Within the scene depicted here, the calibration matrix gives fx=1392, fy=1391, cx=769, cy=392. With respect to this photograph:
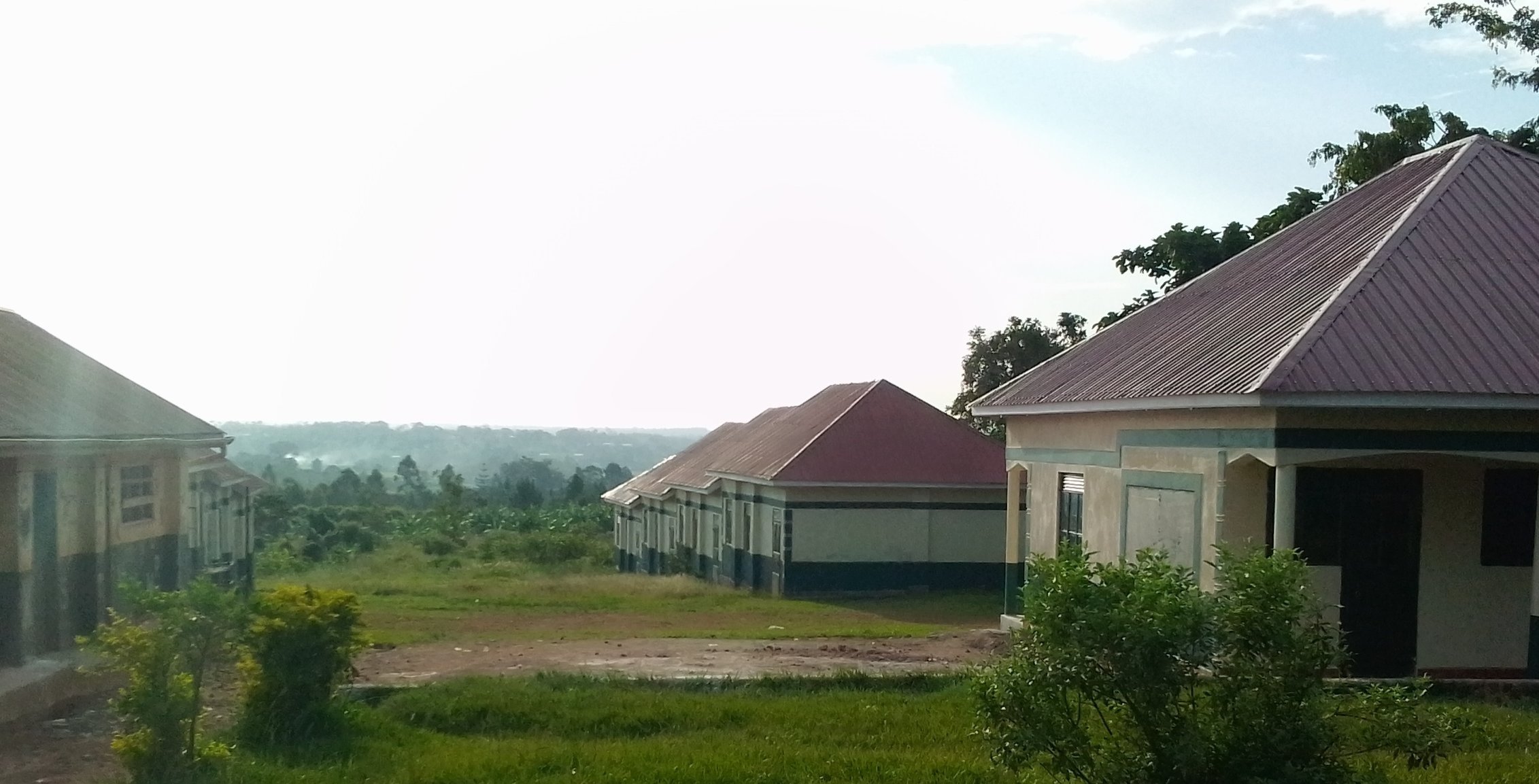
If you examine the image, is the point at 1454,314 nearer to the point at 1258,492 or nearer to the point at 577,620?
the point at 1258,492

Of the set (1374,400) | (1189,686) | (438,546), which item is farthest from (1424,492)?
(438,546)

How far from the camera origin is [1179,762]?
7.19m

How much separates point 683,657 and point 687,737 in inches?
223

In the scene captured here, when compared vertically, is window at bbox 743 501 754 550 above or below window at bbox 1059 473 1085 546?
below

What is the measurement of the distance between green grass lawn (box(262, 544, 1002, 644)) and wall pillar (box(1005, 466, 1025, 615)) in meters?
1.57

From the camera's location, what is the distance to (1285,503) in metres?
13.4

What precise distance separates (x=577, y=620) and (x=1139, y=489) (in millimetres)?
10476

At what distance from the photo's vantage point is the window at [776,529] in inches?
1142

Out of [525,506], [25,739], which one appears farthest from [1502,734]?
[525,506]

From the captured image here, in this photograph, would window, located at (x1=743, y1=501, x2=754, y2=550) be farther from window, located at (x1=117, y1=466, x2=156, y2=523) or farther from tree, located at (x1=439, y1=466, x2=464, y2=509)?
tree, located at (x1=439, y1=466, x2=464, y2=509)

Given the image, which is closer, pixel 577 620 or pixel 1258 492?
pixel 1258 492

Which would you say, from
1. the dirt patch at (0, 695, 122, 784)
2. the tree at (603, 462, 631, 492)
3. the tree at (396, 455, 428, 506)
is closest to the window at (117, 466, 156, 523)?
the dirt patch at (0, 695, 122, 784)

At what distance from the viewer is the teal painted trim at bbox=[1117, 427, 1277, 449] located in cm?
1345

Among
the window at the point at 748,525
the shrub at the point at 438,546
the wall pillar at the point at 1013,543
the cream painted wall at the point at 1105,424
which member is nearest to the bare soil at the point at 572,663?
the wall pillar at the point at 1013,543
